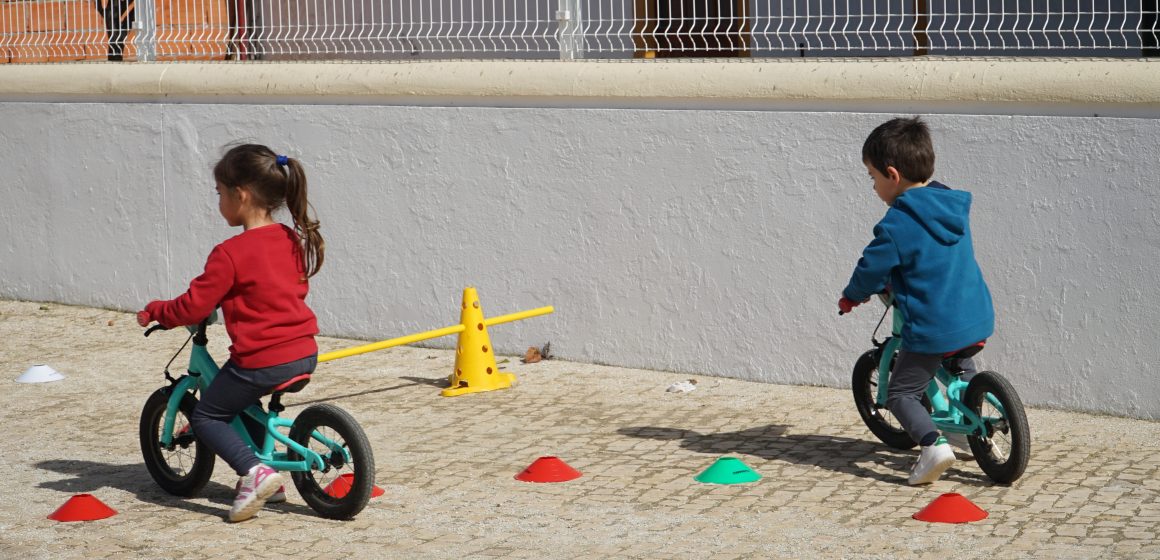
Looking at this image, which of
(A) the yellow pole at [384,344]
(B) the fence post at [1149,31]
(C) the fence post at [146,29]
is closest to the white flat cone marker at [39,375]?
(A) the yellow pole at [384,344]

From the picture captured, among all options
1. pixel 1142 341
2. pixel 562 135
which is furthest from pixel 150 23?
pixel 1142 341

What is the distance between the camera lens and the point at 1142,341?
22.5 ft

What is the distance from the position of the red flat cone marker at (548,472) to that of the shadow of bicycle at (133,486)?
35.4 inches

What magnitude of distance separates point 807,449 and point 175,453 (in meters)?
2.68

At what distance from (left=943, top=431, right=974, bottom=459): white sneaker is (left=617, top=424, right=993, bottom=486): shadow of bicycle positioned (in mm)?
90

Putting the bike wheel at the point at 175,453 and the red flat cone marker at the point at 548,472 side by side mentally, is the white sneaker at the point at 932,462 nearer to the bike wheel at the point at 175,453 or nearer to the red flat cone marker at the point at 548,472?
the red flat cone marker at the point at 548,472

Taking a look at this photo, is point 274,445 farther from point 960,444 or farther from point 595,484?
point 960,444

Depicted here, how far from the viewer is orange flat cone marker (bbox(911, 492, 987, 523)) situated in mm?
5316

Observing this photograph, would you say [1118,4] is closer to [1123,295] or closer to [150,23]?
[1123,295]

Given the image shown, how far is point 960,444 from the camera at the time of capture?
612cm

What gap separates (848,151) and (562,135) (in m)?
1.75

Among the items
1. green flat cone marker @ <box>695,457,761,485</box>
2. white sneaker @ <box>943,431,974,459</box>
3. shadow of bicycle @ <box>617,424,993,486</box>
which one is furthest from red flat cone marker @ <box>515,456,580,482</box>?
white sneaker @ <box>943,431,974,459</box>

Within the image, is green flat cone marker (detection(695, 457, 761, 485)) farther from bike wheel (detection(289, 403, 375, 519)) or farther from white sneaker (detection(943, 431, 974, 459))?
bike wheel (detection(289, 403, 375, 519))

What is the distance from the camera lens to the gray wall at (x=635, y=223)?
696 cm
